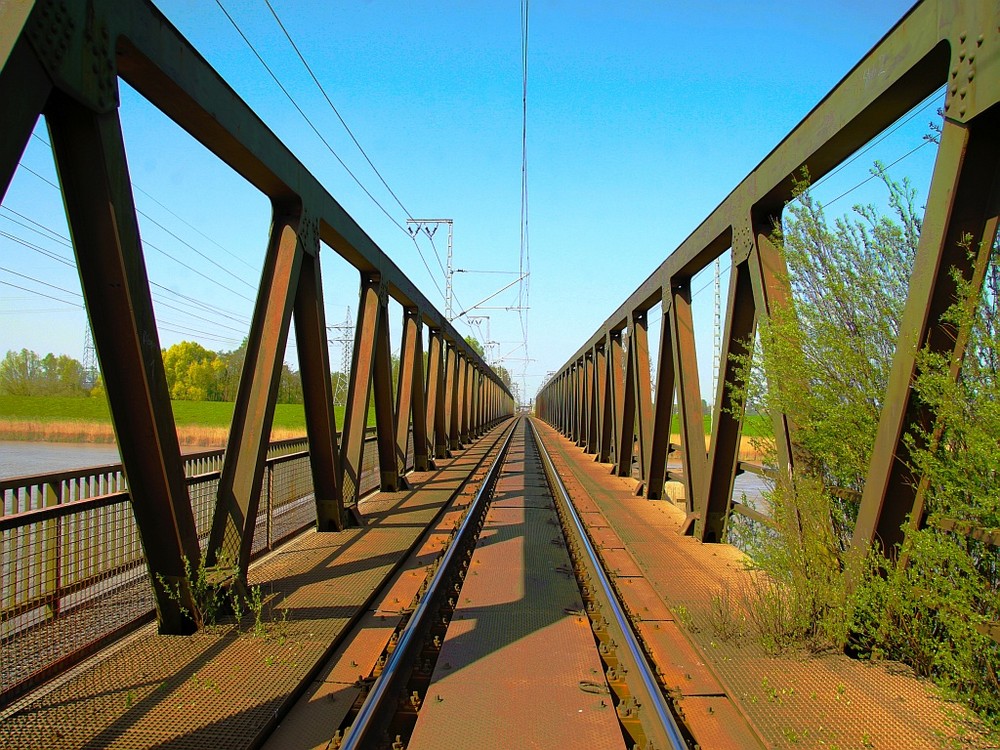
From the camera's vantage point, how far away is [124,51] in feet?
12.7

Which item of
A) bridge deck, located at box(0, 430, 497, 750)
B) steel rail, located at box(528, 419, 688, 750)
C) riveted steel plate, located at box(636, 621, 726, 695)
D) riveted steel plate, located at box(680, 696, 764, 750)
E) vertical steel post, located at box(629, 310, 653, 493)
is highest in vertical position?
Answer: vertical steel post, located at box(629, 310, 653, 493)

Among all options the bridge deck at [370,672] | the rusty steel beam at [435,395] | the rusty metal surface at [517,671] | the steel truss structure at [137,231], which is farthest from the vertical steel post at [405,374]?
the rusty metal surface at [517,671]

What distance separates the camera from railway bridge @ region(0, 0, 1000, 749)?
3248mm

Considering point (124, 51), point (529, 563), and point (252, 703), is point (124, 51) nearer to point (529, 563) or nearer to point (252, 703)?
point (252, 703)

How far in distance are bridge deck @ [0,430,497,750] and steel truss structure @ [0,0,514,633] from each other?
1.47ft

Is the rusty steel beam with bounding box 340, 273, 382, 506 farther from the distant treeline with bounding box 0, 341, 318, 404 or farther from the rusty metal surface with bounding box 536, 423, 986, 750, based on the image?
the distant treeline with bounding box 0, 341, 318, 404

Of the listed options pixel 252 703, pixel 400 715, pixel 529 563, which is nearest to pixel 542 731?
pixel 400 715

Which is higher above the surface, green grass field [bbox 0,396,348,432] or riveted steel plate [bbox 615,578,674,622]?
green grass field [bbox 0,396,348,432]

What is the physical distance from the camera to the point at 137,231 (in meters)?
4.01

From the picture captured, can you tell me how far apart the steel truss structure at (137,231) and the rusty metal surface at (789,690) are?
315cm

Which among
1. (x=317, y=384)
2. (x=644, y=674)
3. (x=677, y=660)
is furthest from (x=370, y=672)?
(x=317, y=384)

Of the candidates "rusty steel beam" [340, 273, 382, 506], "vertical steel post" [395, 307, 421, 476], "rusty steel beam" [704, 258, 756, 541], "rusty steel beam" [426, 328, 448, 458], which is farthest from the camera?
"rusty steel beam" [426, 328, 448, 458]

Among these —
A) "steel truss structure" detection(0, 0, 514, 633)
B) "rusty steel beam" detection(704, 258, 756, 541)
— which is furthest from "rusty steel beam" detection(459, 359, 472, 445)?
"steel truss structure" detection(0, 0, 514, 633)

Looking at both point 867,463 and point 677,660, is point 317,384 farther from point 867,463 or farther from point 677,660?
point 867,463
